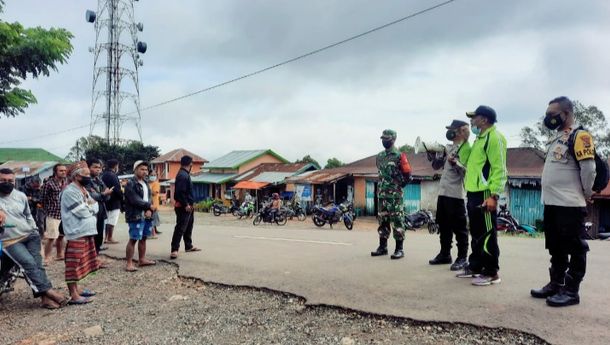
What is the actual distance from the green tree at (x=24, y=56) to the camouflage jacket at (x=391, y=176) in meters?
7.55

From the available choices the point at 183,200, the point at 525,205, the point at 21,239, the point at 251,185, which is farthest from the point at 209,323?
the point at 251,185

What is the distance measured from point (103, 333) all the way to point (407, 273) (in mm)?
3485

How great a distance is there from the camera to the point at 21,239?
4.94 meters

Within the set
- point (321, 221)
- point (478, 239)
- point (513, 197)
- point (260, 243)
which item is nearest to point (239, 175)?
point (321, 221)

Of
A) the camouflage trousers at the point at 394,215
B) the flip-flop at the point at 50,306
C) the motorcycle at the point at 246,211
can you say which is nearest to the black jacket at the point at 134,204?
the flip-flop at the point at 50,306

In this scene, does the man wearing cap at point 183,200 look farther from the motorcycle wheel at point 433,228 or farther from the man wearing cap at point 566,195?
the motorcycle wheel at point 433,228

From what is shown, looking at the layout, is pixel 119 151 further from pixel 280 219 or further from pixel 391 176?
pixel 391 176

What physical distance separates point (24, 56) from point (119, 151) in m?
38.2

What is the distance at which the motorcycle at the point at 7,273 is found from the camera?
510 cm

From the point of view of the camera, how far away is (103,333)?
14.2 feet

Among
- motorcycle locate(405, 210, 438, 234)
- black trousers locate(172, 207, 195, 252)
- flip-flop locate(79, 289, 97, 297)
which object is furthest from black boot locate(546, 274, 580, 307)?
motorcycle locate(405, 210, 438, 234)

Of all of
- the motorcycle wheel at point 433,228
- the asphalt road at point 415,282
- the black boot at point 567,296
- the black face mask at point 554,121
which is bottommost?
the motorcycle wheel at point 433,228

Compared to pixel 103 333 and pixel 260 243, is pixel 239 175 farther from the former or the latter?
pixel 103 333

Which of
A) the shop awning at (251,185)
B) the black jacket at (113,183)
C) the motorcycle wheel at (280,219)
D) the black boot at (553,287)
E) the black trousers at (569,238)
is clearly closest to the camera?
the black trousers at (569,238)
